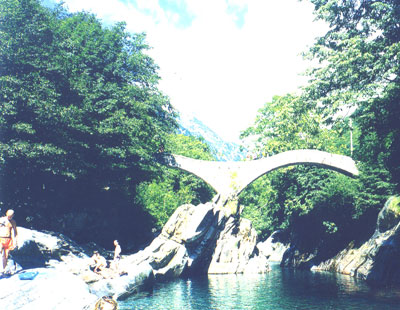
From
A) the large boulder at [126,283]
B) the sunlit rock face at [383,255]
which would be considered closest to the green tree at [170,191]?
the large boulder at [126,283]

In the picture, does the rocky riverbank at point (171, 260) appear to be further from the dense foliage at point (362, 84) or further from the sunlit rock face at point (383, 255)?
the dense foliage at point (362, 84)

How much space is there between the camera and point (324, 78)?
14.5m

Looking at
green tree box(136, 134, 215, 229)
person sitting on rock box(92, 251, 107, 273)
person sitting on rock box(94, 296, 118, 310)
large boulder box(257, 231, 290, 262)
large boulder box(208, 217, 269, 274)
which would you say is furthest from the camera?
large boulder box(257, 231, 290, 262)

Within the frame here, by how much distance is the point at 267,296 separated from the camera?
14.5 meters

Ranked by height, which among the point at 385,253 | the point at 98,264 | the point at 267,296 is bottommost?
the point at 267,296

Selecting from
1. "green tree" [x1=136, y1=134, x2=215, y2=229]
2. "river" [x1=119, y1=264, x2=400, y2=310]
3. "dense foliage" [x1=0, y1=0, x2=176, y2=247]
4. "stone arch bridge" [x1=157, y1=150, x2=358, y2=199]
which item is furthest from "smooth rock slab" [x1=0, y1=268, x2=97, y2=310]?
"stone arch bridge" [x1=157, y1=150, x2=358, y2=199]

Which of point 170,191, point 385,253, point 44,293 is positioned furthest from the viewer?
point 170,191

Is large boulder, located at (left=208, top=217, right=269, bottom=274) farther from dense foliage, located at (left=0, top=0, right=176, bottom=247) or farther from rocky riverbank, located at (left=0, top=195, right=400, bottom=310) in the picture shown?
dense foliage, located at (left=0, top=0, right=176, bottom=247)

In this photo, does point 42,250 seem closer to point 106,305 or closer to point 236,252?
point 106,305

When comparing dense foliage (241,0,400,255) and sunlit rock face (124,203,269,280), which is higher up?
dense foliage (241,0,400,255)

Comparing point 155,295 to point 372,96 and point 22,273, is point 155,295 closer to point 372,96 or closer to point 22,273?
point 22,273

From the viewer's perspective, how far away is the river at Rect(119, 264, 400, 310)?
40.5 feet

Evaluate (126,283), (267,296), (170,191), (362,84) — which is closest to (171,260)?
(126,283)

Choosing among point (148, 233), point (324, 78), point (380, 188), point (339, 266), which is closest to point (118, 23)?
point (148, 233)
